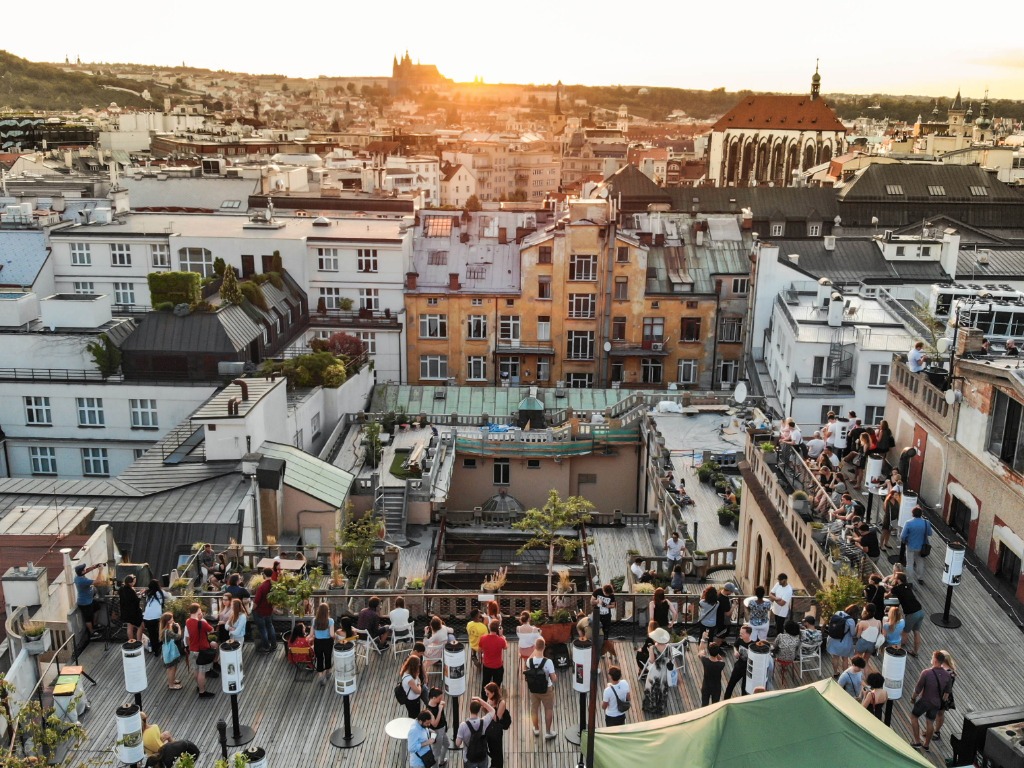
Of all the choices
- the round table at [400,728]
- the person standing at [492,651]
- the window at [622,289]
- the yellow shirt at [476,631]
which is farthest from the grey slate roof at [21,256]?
the round table at [400,728]

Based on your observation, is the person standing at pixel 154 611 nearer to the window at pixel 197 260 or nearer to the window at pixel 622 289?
the window at pixel 197 260

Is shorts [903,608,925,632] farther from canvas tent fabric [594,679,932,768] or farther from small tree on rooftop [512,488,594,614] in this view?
small tree on rooftop [512,488,594,614]

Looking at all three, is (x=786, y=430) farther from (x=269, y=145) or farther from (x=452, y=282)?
(x=269, y=145)

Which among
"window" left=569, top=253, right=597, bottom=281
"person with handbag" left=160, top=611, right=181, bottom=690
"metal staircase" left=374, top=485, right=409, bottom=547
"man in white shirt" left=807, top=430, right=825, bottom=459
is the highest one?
"window" left=569, top=253, right=597, bottom=281

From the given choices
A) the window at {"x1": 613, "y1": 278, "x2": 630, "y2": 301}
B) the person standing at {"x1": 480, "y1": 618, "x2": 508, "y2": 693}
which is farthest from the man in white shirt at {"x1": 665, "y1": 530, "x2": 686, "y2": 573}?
the window at {"x1": 613, "y1": 278, "x2": 630, "y2": 301}

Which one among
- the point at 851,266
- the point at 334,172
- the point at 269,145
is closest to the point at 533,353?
the point at 851,266
